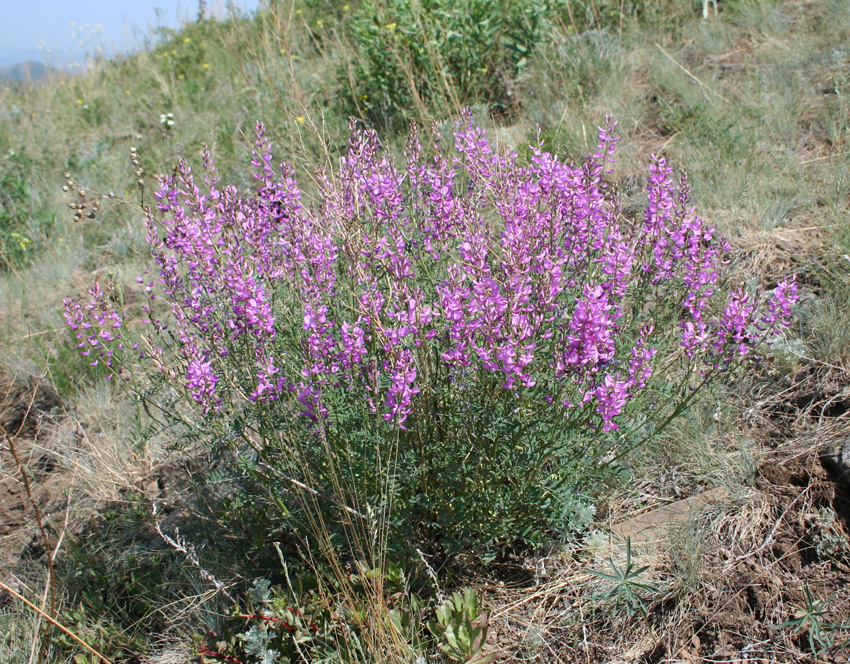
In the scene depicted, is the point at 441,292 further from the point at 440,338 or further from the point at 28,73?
the point at 28,73

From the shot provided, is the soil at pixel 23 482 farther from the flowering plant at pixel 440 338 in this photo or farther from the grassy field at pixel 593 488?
the flowering plant at pixel 440 338

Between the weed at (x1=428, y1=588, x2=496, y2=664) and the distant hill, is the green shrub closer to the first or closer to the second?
the weed at (x1=428, y1=588, x2=496, y2=664)

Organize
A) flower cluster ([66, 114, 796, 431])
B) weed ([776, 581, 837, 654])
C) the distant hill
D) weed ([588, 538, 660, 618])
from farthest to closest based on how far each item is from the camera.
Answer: the distant hill
weed ([588, 538, 660, 618])
weed ([776, 581, 837, 654])
flower cluster ([66, 114, 796, 431])

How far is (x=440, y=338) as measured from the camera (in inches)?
97.8

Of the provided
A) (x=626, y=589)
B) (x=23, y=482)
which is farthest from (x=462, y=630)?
(x=23, y=482)

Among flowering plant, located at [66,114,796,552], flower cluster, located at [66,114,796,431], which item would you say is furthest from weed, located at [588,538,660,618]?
flower cluster, located at [66,114,796,431]

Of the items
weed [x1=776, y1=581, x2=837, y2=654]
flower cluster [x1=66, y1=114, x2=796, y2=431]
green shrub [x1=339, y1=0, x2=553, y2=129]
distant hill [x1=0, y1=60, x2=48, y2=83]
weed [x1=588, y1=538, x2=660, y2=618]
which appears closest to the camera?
flower cluster [x1=66, y1=114, x2=796, y2=431]

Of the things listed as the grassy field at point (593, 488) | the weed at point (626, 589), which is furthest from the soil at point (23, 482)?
the weed at point (626, 589)

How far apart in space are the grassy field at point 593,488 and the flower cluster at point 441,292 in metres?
0.28

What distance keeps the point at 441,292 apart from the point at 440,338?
28 cm

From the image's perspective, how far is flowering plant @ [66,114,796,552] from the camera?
7.43ft

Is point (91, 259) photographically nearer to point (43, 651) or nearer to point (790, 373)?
point (43, 651)

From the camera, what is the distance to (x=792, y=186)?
4520 mm

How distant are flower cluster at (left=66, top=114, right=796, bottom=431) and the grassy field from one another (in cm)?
28
